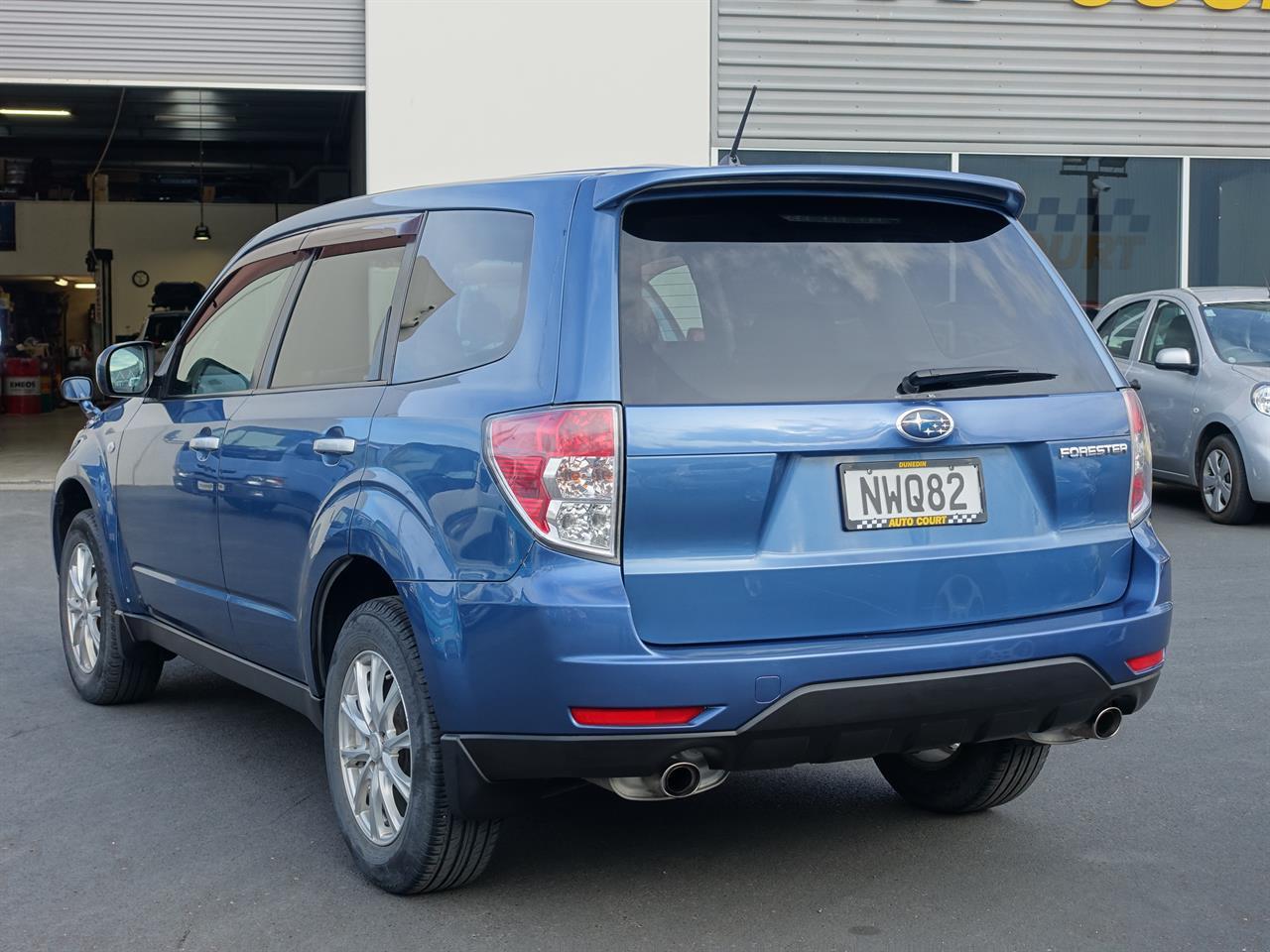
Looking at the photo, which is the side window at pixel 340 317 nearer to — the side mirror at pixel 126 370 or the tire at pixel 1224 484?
the side mirror at pixel 126 370

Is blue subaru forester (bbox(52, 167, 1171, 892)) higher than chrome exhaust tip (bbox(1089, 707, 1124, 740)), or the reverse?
blue subaru forester (bbox(52, 167, 1171, 892))

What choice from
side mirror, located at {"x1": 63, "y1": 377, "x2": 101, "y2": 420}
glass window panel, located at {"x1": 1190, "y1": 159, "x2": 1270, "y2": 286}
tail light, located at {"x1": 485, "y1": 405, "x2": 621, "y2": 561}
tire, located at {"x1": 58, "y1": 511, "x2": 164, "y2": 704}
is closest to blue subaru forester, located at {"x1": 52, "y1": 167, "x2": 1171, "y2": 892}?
tail light, located at {"x1": 485, "y1": 405, "x2": 621, "y2": 561}

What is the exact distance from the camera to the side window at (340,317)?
4172 mm

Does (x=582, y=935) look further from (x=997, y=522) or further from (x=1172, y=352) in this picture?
(x=1172, y=352)

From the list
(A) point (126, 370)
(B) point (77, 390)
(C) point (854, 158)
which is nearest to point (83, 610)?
(B) point (77, 390)

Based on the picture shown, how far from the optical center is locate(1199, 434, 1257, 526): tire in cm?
1102

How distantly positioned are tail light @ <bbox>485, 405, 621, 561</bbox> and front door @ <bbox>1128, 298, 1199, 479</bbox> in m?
9.34

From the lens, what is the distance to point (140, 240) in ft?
108

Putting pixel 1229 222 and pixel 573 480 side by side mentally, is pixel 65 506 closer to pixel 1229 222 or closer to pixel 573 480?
pixel 573 480

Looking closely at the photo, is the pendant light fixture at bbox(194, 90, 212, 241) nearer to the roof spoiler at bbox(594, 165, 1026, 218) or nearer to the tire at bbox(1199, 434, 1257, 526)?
the tire at bbox(1199, 434, 1257, 526)

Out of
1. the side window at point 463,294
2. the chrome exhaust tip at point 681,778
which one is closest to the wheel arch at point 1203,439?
the side window at point 463,294

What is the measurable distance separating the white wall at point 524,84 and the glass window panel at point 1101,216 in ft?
10.1

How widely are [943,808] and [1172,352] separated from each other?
7.73 meters

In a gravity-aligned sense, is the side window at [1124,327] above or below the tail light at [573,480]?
above
